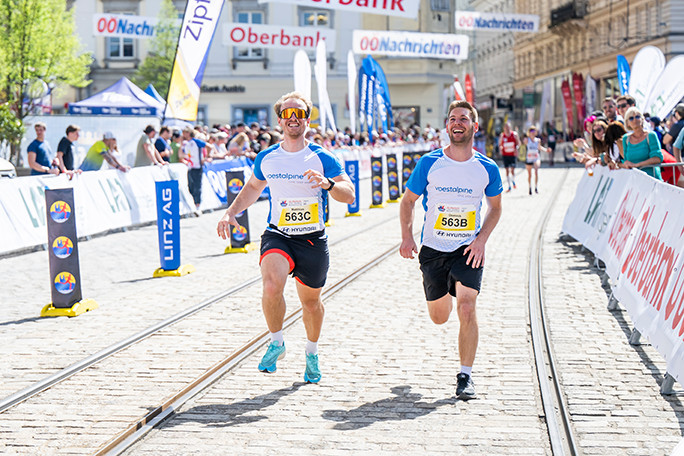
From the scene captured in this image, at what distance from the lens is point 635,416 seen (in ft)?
20.0

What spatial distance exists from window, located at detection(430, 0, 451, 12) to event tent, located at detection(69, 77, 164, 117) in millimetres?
33417

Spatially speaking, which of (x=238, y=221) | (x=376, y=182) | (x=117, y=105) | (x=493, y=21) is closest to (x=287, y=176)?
(x=238, y=221)

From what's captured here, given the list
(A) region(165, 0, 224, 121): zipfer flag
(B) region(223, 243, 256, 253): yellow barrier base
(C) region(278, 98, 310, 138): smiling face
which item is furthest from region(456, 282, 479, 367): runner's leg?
(A) region(165, 0, 224, 121): zipfer flag

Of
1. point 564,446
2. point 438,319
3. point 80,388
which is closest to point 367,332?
point 438,319

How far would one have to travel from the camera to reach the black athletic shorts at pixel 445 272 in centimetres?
677

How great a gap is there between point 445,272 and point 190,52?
48.7 feet

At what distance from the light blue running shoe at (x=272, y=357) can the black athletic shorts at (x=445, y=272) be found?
1.04 metres

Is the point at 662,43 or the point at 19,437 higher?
the point at 662,43

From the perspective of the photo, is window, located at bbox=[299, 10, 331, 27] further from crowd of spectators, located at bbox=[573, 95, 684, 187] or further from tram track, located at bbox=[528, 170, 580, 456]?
tram track, located at bbox=[528, 170, 580, 456]

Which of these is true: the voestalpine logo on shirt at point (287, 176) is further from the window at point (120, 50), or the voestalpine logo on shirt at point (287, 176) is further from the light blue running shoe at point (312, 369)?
the window at point (120, 50)

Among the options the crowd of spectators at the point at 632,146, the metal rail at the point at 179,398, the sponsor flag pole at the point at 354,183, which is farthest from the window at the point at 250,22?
the metal rail at the point at 179,398

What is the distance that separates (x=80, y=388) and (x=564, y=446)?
3.18 meters

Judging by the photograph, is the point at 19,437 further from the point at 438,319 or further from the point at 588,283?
the point at 588,283

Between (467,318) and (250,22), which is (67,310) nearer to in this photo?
(467,318)
